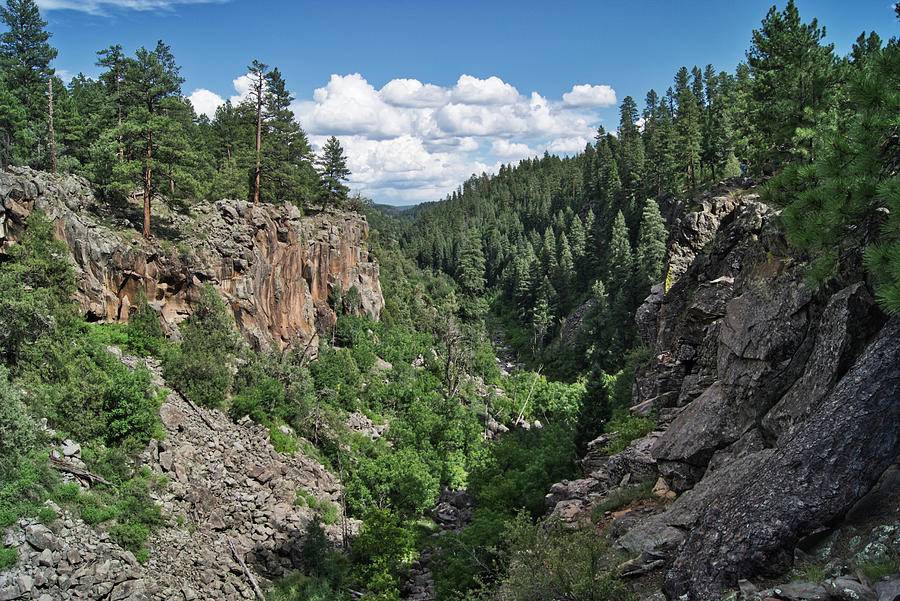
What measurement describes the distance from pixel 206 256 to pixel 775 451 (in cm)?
2906

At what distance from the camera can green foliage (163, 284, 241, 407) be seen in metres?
23.7

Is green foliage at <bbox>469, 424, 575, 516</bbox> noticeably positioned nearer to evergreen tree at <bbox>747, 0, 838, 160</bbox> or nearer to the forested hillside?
the forested hillside

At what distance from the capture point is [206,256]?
1153 inches

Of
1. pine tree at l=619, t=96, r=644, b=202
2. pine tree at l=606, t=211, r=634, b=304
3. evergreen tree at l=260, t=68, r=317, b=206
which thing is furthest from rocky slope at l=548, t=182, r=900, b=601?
pine tree at l=619, t=96, r=644, b=202

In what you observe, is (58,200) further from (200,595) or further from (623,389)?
(623,389)

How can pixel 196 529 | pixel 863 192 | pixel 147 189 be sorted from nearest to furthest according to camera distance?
pixel 863 192 → pixel 196 529 → pixel 147 189

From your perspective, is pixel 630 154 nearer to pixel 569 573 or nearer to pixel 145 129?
pixel 145 129

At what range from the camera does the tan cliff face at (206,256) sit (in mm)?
22750

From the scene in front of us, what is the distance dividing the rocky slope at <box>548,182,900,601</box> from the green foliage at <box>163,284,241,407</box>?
1748cm

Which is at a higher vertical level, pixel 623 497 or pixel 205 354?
pixel 205 354

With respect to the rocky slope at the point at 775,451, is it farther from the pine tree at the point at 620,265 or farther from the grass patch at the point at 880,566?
the pine tree at the point at 620,265

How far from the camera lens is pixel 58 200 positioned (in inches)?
912

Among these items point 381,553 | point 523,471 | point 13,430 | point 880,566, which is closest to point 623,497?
point 880,566

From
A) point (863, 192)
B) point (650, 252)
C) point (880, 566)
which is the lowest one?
point (880, 566)
